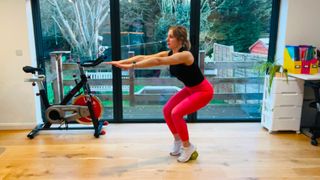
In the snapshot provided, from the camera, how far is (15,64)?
376 centimetres

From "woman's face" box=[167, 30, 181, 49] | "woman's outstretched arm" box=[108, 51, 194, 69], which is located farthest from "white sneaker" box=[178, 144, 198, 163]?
"woman's face" box=[167, 30, 181, 49]

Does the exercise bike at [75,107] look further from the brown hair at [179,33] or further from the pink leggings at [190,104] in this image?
the brown hair at [179,33]

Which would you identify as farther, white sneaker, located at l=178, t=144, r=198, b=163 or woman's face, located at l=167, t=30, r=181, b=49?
white sneaker, located at l=178, t=144, r=198, b=163

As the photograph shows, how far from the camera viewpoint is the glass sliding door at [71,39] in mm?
3883

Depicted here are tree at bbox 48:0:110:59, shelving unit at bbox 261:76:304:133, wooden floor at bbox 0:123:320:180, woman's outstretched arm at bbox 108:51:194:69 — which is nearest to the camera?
woman's outstretched arm at bbox 108:51:194:69

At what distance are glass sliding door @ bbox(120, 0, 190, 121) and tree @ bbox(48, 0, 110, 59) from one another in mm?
317

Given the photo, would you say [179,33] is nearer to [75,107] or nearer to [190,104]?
[190,104]

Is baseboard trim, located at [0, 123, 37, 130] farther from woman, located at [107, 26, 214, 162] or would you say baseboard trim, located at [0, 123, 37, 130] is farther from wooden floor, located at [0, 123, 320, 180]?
woman, located at [107, 26, 214, 162]

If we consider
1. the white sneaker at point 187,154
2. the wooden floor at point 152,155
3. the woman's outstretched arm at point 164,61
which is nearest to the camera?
the woman's outstretched arm at point 164,61

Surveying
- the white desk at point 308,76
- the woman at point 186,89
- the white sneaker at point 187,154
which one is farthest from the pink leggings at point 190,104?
the white desk at point 308,76

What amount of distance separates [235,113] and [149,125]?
4.34ft

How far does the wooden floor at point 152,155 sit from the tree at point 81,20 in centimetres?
120

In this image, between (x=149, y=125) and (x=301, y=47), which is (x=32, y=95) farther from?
(x=301, y=47)

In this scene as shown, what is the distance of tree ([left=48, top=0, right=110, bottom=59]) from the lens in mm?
3869
